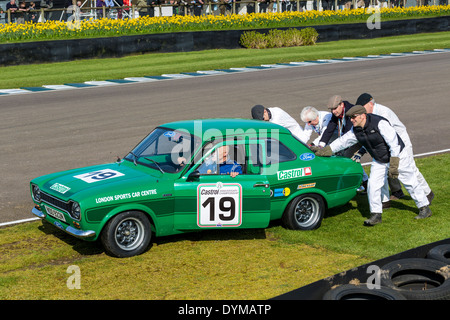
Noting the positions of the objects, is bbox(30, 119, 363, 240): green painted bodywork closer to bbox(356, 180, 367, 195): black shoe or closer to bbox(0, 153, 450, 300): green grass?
bbox(0, 153, 450, 300): green grass

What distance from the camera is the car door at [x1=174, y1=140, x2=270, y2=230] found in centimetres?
822

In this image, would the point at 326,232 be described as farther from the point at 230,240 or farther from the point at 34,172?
the point at 34,172

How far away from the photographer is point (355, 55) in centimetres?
2939

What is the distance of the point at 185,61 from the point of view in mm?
27297

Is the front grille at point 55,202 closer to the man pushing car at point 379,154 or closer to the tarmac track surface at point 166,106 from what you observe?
the tarmac track surface at point 166,106

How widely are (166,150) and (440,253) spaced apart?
151 inches

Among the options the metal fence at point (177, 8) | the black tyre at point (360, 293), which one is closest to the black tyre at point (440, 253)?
the black tyre at point (360, 293)

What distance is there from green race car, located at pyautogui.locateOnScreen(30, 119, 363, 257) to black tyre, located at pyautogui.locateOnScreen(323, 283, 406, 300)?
2809 mm

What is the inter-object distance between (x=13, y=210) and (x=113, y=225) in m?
3.05

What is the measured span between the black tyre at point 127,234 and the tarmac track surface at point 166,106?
2.53 metres

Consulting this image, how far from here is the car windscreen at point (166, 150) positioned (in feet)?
27.7

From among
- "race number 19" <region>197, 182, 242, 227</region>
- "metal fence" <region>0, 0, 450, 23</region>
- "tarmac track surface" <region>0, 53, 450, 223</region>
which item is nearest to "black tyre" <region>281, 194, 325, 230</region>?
"race number 19" <region>197, 182, 242, 227</region>

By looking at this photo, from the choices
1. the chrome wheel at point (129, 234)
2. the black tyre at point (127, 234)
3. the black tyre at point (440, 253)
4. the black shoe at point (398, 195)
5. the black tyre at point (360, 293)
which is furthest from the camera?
the black shoe at point (398, 195)
